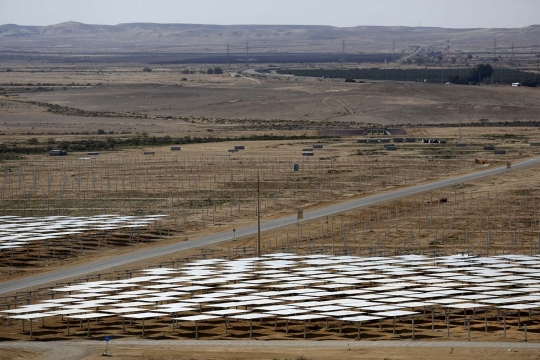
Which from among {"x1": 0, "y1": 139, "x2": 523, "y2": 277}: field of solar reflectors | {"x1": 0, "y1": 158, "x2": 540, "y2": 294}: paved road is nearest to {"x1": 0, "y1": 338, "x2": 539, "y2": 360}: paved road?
{"x1": 0, "y1": 158, "x2": 540, "y2": 294}: paved road

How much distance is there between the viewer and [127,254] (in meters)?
53.9

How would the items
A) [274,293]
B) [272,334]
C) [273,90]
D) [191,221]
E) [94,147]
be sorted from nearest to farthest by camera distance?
[272,334] → [274,293] → [191,221] → [94,147] → [273,90]

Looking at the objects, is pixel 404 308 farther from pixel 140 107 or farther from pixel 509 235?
pixel 140 107

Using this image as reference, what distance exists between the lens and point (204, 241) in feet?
188

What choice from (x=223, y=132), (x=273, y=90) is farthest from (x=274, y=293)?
(x=273, y=90)

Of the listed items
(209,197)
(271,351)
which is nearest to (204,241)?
(209,197)

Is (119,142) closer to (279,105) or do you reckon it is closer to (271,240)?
(279,105)

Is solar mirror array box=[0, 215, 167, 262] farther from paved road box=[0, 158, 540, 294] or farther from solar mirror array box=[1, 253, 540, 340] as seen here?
solar mirror array box=[1, 253, 540, 340]

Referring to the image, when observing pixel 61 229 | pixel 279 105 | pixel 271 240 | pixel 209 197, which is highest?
pixel 61 229

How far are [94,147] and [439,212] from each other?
2020 inches

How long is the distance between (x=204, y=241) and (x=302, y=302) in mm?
16872

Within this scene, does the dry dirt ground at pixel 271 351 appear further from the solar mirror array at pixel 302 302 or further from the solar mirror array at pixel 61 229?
the solar mirror array at pixel 61 229

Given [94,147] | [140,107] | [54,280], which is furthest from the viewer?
[140,107]

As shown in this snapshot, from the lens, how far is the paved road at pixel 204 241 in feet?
156
